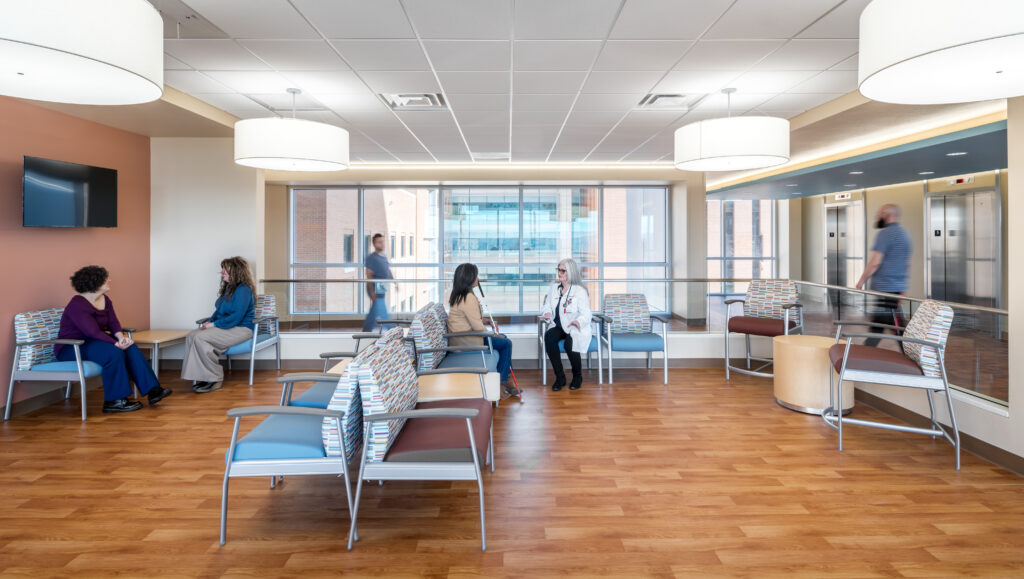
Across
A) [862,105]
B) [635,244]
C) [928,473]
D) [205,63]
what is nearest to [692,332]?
[862,105]

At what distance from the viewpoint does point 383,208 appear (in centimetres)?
1141

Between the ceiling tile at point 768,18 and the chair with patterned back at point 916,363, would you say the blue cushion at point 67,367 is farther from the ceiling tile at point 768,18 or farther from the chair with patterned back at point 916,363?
the chair with patterned back at point 916,363

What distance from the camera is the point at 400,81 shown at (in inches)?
215

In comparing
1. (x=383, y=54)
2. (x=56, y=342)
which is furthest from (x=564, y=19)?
(x=56, y=342)

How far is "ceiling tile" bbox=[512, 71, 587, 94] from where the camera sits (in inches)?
204

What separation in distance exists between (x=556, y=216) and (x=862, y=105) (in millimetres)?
6248

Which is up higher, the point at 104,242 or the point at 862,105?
the point at 862,105

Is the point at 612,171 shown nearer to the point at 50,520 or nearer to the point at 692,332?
the point at 692,332

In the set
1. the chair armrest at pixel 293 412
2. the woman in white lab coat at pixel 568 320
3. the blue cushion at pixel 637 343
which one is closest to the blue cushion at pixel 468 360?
the woman in white lab coat at pixel 568 320

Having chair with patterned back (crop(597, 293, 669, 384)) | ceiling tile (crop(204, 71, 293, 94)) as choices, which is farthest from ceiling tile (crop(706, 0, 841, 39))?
ceiling tile (crop(204, 71, 293, 94))

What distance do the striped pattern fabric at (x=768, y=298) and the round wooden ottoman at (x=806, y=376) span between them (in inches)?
53.9

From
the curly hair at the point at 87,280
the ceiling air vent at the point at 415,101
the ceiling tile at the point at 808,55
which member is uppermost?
the ceiling air vent at the point at 415,101

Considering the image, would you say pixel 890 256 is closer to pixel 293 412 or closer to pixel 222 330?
pixel 293 412

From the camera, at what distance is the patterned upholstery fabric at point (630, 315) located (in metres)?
6.96
